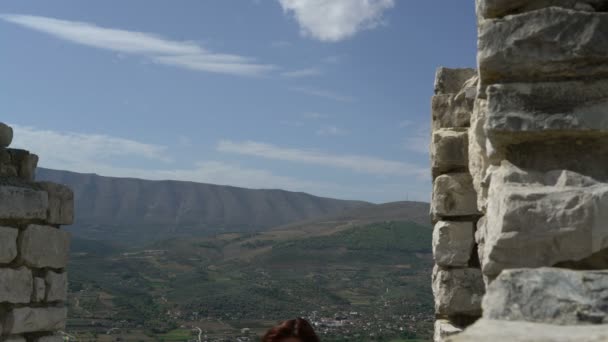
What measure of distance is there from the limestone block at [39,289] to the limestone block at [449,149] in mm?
3944

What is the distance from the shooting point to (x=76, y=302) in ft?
115

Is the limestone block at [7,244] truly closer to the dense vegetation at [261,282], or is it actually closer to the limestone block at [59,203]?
the limestone block at [59,203]

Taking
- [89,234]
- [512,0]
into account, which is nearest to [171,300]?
[512,0]

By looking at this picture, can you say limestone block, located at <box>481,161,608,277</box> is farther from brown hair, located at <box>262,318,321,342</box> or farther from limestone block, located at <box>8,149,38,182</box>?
limestone block, located at <box>8,149,38,182</box>

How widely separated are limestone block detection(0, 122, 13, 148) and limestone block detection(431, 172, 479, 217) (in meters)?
4.25

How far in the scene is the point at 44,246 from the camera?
730 cm

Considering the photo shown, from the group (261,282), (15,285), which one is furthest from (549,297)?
(261,282)

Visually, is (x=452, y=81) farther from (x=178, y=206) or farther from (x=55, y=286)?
(x=178, y=206)

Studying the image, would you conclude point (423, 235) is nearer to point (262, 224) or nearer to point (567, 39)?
point (262, 224)

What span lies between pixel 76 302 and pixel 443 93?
31.4 meters

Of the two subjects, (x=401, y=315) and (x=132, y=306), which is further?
(x=132, y=306)

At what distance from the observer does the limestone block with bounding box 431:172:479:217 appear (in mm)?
6574

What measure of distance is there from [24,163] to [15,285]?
1.30 m

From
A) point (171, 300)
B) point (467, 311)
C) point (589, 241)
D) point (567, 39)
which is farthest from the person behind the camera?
point (171, 300)
